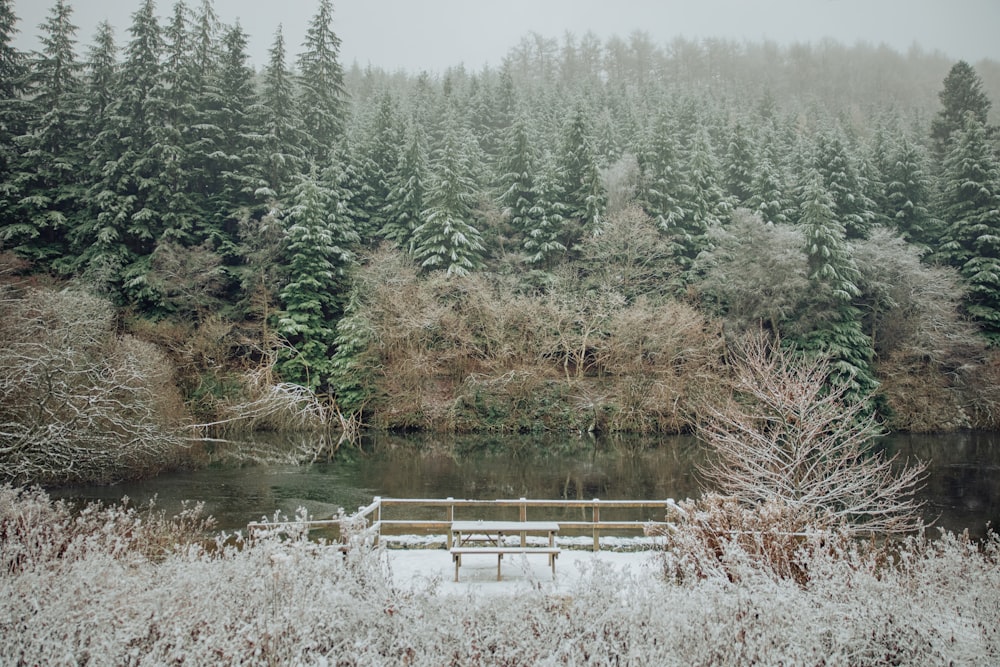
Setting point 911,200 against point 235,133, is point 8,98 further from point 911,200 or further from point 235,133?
point 911,200

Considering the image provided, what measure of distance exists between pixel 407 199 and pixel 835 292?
24.7 meters

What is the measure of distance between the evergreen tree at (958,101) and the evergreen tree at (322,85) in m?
43.9

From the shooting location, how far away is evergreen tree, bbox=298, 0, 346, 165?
125 feet

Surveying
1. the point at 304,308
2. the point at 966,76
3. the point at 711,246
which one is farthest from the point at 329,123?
the point at 966,76

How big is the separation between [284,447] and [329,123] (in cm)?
2490

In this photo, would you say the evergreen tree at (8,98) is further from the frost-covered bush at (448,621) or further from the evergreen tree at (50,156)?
the frost-covered bush at (448,621)

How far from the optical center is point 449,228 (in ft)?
103

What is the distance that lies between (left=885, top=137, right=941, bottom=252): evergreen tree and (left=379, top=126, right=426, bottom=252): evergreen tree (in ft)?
101

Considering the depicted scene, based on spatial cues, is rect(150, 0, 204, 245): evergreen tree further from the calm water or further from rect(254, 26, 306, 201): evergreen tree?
the calm water

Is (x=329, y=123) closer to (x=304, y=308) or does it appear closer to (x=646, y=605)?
(x=304, y=308)

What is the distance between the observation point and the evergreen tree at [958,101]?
39.8 metres

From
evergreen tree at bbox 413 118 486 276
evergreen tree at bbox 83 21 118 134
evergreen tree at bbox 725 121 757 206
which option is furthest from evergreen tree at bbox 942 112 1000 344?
evergreen tree at bbox 83 21 118 134

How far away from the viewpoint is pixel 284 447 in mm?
23969

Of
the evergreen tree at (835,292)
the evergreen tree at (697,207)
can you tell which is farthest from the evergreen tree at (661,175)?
the evergreen tree at (835,292)
